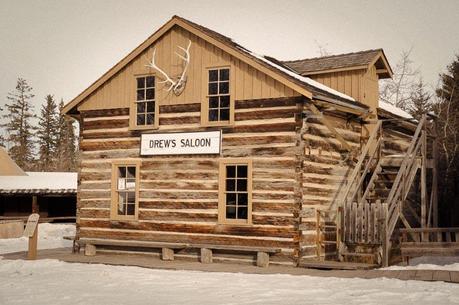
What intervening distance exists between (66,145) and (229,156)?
200 ft

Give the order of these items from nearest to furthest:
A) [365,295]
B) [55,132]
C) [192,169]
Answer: [365,295] < [192,169] < [55,132]

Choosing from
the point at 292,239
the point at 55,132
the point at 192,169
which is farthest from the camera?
the point at 55,132

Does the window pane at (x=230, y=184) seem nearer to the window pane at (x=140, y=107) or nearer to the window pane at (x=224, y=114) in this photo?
the window pane at (x=224, y=114)

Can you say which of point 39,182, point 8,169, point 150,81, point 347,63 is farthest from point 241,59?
point 8,169

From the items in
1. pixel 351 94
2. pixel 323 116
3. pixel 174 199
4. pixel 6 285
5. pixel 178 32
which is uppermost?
pixel 178 32

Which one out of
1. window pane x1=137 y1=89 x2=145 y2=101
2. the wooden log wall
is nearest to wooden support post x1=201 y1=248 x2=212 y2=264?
the wooden log wall

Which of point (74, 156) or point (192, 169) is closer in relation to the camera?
point (192, 169)

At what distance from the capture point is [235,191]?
16031 millimetres

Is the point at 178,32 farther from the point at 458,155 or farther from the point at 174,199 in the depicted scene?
the point at 458,155

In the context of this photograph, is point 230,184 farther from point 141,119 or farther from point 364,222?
point 364,222

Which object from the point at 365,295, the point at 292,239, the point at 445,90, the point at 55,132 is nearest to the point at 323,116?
the point at 292,239

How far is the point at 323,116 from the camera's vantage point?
620 inches

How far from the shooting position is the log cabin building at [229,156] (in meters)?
15.4

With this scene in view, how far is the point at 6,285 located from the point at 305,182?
7.37 meters
